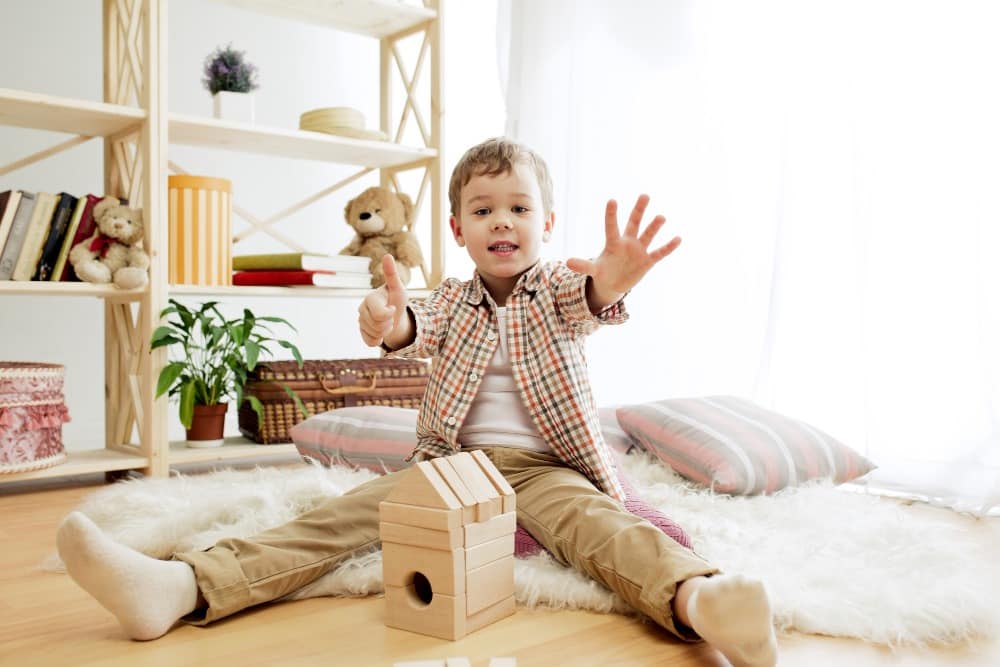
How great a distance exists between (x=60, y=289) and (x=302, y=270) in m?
0.54

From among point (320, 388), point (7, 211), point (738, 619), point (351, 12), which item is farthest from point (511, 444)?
point (351, 12)

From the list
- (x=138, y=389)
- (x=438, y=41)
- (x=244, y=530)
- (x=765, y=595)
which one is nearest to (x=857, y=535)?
(x=765, y=595)

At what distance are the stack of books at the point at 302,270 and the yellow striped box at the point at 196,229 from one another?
0.13 meters

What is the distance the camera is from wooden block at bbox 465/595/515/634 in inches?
36.7

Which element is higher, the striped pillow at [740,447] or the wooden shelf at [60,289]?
the wooden shelf at [60,289]

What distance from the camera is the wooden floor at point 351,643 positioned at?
34.2 inches

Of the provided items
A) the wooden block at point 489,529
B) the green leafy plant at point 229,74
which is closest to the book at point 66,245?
the green leafy plant at point 229,74

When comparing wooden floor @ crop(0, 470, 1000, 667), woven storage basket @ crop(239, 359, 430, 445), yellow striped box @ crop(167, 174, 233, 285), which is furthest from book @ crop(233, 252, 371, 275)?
wooden floor @ crop(0, 470, 1000, 667)

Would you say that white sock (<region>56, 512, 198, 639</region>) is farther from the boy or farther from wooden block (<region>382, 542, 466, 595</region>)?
wooden block (<region>382, 542, 466, 595</region>)

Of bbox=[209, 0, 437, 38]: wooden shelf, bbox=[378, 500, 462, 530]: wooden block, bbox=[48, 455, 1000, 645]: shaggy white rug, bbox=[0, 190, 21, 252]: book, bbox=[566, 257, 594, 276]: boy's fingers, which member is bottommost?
bbox=[48, 455, 1000, 645]: shaggy white rug

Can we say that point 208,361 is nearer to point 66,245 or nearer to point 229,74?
point 66,245

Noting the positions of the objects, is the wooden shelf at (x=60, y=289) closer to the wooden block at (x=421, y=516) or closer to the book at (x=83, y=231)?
the book at (x=83, y=231)

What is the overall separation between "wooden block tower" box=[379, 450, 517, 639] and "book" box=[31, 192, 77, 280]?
1297 millimetres

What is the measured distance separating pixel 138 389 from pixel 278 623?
3.80 feet
